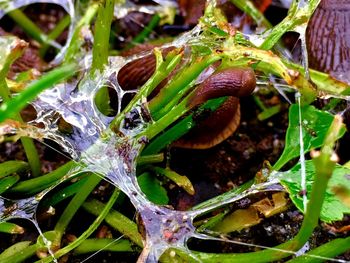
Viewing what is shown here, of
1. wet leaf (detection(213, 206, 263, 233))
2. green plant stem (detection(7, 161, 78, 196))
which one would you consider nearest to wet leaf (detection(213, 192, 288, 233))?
wet leaf (detection(213, 206, 263, 233))

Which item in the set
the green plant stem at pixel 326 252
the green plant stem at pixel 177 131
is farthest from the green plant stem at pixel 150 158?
the green plant stem at pixel 326 252

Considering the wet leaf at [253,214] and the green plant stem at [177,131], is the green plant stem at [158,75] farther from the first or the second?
the wet leaf at [253,214]

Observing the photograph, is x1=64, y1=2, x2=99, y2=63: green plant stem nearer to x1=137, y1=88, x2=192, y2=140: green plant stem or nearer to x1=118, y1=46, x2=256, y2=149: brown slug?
x1=118, y1=46, x2=256, y2=149: brown slug

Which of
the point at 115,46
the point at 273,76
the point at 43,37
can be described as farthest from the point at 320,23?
the point at 43,37

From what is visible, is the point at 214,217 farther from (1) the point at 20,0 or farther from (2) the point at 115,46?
(1) the point at 20,0

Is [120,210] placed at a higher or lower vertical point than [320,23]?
lower

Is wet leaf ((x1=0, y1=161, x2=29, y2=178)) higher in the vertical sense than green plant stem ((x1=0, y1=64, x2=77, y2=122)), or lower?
lower

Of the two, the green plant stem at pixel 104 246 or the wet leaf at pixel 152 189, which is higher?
the wet leaf at pixel 152 189
